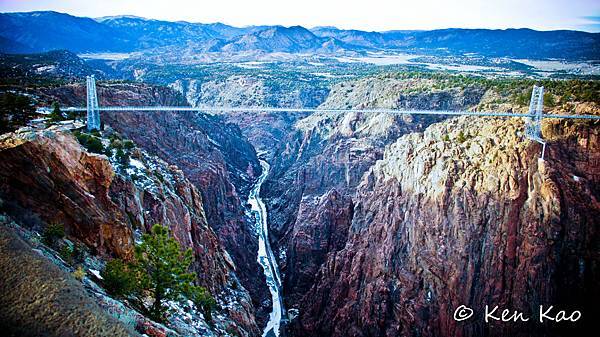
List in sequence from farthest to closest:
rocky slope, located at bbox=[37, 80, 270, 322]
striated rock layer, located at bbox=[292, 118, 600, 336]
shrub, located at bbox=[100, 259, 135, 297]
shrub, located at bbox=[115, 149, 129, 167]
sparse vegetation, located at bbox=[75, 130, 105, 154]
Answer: rocky slope, located at bbox=[37, 80, 270, 322], striated rock layer, located at bbox=[292, 118, 600, 336], shrub, located at bbox=[115, 149, 129, 167], sparse vegetation, located at bbox=[75, 130, 105, 154], shrub, located at bbox=[100, 259, 135, 297]

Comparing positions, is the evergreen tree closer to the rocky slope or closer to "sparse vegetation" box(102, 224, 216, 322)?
the rocky slope

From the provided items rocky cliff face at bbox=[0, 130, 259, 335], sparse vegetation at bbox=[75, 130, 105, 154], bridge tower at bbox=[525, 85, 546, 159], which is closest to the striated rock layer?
bridge tower at bbox=[525, 85, 546, 159]

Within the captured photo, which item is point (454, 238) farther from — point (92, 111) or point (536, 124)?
point (92, 111)

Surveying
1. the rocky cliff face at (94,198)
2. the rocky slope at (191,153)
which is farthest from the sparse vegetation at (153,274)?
the rocky slope at (191,153)

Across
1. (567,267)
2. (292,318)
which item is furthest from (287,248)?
(567,267)

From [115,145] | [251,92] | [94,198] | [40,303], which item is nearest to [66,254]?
[94,198]

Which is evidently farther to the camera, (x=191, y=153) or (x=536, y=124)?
(x=191, y=153)

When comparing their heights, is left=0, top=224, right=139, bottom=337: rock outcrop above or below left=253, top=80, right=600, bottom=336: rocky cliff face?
above
